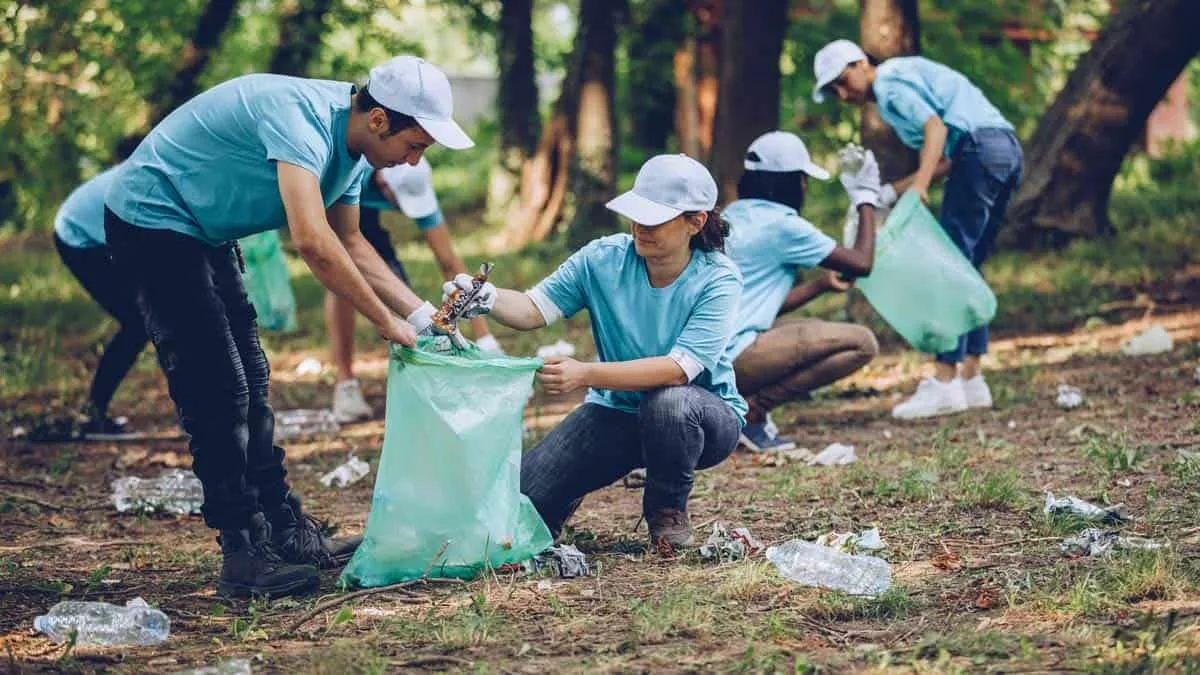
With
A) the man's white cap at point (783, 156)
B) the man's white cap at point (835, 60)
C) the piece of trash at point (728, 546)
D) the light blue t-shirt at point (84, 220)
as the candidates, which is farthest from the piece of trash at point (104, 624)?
the man's white cap at point (835, 60)

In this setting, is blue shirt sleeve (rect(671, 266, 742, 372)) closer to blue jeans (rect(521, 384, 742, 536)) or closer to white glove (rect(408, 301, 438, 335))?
blue jeans (rect(521, 384, 742, 536))

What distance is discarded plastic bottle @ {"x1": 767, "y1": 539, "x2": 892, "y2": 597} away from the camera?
421 centimetres

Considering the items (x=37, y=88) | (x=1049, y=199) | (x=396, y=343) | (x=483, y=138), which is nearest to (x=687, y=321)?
(x=396, y=343)

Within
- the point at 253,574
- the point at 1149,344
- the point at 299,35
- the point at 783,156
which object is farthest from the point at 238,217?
the point at 299,35

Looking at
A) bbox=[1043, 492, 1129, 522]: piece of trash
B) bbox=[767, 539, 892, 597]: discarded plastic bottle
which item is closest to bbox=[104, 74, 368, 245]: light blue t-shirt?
bbox=[767, 539, 892, 597]: discarded plastic bottle

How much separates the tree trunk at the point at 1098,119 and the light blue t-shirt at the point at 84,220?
21.5 ft

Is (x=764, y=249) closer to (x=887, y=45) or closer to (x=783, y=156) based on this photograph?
(x=783, y=156)

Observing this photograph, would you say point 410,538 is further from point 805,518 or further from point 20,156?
point 20,156

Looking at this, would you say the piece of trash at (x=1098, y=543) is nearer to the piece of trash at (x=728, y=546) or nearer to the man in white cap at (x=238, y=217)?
the piece of trash at (x=728, y=546)

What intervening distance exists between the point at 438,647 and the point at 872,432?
143 inches

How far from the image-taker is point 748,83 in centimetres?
1055

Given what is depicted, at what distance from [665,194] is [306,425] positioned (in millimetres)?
3668

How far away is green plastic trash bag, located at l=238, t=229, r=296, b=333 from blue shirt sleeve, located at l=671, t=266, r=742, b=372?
3746 millimetres

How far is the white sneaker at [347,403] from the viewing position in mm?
7793
